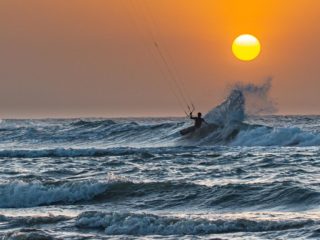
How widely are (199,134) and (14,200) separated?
27.1 m

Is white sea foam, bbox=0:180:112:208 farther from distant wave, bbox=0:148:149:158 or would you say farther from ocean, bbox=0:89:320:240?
distant wave, bbox=0:148:149:158

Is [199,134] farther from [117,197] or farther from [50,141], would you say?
[117,197]

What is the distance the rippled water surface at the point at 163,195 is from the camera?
1673 centimetres

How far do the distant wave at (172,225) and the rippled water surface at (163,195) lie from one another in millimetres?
20

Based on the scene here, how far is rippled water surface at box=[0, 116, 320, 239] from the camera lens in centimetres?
1673

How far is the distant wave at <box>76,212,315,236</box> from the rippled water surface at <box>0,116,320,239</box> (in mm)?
20

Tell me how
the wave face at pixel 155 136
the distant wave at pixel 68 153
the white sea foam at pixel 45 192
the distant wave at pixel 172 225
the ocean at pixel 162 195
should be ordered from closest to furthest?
1. the distant wave at pixel 172 225
2. the ocean at pixel 162 195
3. the white sea foam at pixel 45 192
4. the distant wave at pixel 68 153
5. the wave face at pixel 155 136

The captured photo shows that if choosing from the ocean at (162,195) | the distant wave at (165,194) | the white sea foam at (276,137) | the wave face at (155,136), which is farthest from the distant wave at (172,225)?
the white sea foam at (276,137)

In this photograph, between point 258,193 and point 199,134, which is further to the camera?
point 199,134

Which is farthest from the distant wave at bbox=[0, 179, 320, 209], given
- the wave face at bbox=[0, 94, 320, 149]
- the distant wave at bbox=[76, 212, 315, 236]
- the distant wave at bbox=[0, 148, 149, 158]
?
the wave face at bbox=[0, 94, 320, 149]

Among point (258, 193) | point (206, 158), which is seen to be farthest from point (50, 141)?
point (258, 193)

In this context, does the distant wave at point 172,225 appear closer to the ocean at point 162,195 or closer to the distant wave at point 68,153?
the ocean at point 162,195

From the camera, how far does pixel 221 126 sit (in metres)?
50.1

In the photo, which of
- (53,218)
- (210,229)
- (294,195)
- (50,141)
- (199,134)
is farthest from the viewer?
(50,141)
